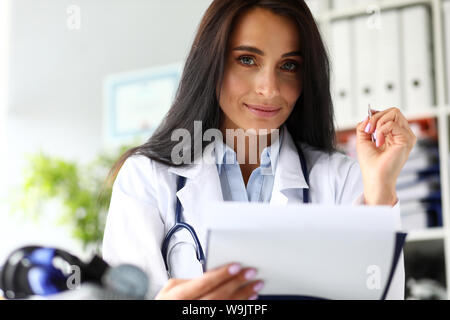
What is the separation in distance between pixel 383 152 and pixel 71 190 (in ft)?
7.93

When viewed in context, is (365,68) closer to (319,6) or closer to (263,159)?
(319,6)

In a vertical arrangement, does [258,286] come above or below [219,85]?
below

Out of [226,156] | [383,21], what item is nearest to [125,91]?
[383,21]

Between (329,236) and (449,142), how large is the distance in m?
1.92

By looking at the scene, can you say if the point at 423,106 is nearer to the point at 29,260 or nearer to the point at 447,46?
the point at 447,46

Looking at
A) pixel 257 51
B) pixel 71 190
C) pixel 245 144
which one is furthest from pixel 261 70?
pixel 71 190

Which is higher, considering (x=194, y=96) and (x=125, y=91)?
(x=125, y=91)

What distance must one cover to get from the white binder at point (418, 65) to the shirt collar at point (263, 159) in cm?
134

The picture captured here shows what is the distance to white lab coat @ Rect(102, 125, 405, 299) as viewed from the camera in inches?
39.6

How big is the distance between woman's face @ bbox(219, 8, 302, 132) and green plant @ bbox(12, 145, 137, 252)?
2.05 meters

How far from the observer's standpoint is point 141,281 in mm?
728

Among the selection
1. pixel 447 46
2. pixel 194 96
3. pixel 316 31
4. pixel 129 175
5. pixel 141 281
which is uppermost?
pixel 447 46

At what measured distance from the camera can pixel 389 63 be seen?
2359 millimetres

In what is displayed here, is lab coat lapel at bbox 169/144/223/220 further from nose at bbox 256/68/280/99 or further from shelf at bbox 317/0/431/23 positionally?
shelf at bbox 317/0/431/23
